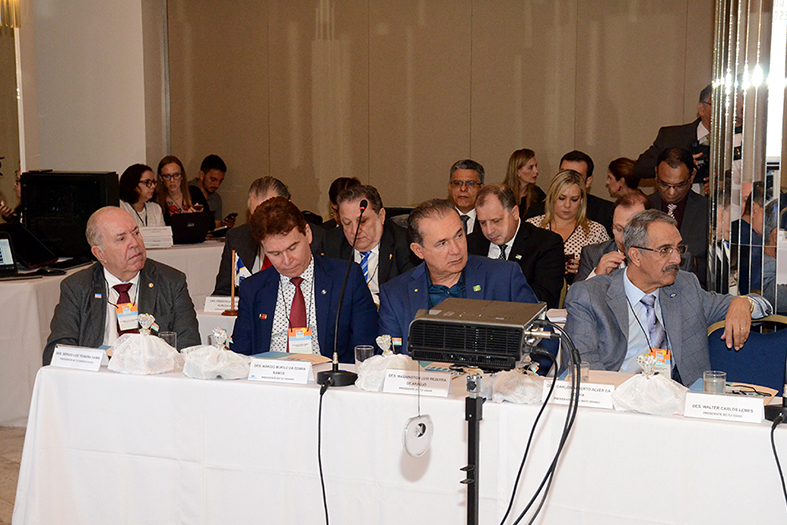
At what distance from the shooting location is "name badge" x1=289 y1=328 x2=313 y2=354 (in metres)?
3.16

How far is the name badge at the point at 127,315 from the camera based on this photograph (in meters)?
3.25

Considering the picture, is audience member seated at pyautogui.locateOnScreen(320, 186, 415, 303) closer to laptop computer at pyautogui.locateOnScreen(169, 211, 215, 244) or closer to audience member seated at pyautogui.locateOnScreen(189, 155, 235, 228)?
laptop computer at pyautogui.locateOnScreen(169, 211, 215, 244)

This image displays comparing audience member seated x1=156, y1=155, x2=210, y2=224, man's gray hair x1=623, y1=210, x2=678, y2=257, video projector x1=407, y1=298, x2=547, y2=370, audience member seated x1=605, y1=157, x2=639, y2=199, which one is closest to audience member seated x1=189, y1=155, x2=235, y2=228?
audience member seated x1=156, y1=155, x2=210, y2=224

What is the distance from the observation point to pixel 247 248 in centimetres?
469

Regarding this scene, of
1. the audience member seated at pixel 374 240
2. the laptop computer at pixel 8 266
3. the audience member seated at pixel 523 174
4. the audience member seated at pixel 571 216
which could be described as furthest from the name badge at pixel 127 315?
the audience member seated at pixel 523 174

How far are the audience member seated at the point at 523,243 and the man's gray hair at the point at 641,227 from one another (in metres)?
1.31

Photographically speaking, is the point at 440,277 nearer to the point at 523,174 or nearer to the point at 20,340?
the point at 20,340

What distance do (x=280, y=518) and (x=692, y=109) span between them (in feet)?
19.1

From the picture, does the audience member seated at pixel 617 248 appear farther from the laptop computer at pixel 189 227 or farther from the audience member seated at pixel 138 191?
the audience member seated at pixel 138 191

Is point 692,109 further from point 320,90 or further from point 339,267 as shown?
point 339,267

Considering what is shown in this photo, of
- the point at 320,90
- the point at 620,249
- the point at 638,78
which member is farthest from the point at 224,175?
the point at 620,249

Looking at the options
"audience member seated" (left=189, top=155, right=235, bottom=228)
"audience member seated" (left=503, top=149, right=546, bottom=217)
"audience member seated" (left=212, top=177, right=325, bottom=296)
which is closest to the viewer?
"audience member seated" (left=212, top=177, right=325, bottom=296)

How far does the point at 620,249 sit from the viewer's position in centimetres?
403

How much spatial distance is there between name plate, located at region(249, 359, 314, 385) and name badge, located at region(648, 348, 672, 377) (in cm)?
96
